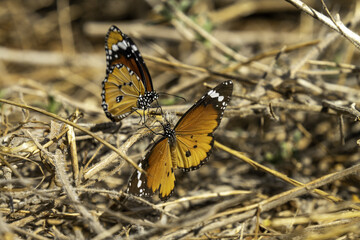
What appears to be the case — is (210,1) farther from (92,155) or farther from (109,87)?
(92,155)

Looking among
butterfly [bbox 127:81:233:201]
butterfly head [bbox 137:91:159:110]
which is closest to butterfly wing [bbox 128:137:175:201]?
butterfly [bbox 127:81:233:201]

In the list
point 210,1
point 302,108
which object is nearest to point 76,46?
point 210,1

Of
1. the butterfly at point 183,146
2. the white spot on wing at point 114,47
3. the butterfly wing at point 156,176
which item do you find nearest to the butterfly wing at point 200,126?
the butterfly at point 183,146

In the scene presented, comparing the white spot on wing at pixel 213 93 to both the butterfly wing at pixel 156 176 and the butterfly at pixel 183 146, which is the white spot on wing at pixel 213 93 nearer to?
the butterfly at pixel 183 146

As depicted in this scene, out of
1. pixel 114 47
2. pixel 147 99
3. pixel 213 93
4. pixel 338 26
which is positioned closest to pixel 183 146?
pixel 213 93

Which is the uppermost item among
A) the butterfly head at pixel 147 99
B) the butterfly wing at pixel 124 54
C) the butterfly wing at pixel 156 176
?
the butterfly wing at pixel 124 54

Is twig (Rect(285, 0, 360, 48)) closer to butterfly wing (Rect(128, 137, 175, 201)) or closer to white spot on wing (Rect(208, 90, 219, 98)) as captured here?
white spot on wing (Rect(208, 90, 219, 98))

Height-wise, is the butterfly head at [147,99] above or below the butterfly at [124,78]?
below
